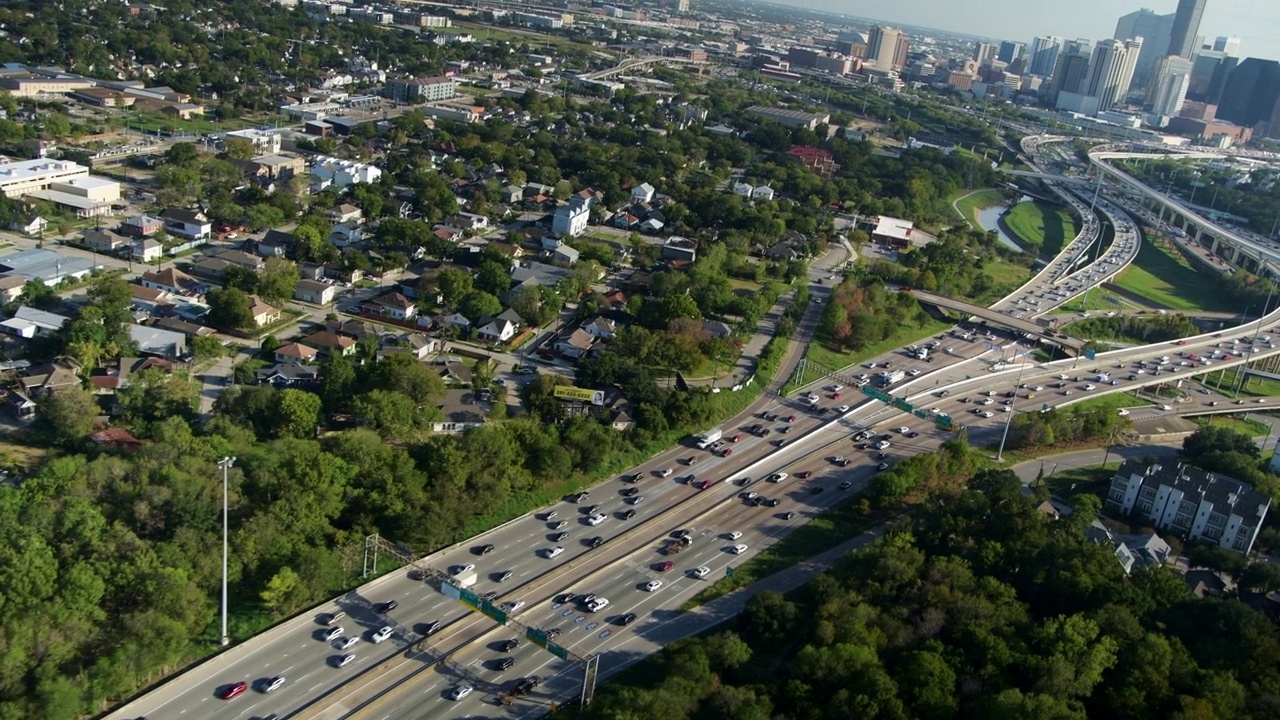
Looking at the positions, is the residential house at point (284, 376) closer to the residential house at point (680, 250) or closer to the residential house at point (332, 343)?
the residential house at point (332, 343)

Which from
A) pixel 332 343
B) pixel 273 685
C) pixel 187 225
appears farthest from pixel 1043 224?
pixel 273 685

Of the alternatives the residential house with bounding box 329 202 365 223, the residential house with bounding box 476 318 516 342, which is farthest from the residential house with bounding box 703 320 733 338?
the residential house with bounding box 329 202 365 223

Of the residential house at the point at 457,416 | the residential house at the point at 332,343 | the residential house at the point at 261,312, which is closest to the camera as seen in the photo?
the residential house at the point at 457,416

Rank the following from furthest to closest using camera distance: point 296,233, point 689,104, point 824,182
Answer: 1. point 689,104
2. point 824,182
3. point 296,233

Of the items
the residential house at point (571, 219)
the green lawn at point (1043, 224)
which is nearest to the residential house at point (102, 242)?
the residential house at point (571, 219)

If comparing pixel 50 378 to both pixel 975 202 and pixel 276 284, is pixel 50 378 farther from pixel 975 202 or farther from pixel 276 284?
pixel 975 202

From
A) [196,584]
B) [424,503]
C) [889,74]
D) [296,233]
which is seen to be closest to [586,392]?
[424,503]

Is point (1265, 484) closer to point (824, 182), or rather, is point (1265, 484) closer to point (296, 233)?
point (296, 233)

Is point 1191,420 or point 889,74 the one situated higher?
point 889,74
